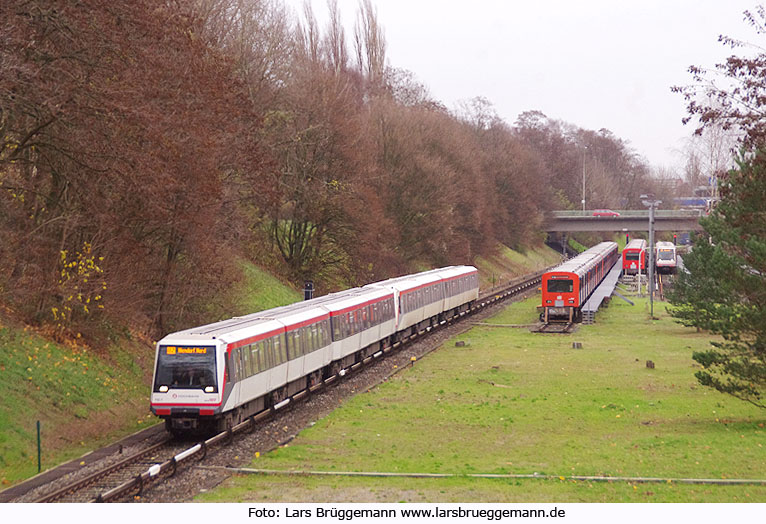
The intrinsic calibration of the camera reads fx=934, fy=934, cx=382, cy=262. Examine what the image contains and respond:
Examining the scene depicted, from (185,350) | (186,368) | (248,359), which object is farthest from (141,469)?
(248,359)

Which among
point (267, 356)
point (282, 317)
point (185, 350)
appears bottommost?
point (267, 356)

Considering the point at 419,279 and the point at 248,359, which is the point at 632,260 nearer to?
the point at 419,279

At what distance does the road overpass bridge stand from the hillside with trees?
41.7m

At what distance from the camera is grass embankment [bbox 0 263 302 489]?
66.2 ft

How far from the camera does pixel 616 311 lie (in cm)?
5788

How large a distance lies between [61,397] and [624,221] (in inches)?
3603

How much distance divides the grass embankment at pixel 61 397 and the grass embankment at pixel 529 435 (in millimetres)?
4810

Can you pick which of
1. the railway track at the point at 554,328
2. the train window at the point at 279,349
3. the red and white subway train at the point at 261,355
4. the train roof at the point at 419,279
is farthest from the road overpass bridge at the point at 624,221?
the train window at the point at 279,349

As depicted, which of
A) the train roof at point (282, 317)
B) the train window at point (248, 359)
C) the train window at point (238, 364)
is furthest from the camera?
the train window at point (248, 359)

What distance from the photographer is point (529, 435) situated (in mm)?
22656

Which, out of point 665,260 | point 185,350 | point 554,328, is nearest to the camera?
point 185,350

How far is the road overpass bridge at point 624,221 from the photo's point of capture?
326 ft

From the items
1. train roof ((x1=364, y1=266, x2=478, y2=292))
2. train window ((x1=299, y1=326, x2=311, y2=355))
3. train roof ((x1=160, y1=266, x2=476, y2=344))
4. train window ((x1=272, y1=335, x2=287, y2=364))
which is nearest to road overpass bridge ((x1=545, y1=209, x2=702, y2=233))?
train roof ((x1=364, y1=266, x2=478, y2=292))

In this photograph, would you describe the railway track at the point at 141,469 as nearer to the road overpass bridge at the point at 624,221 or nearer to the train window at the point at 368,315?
the train window at the point at 368,315
